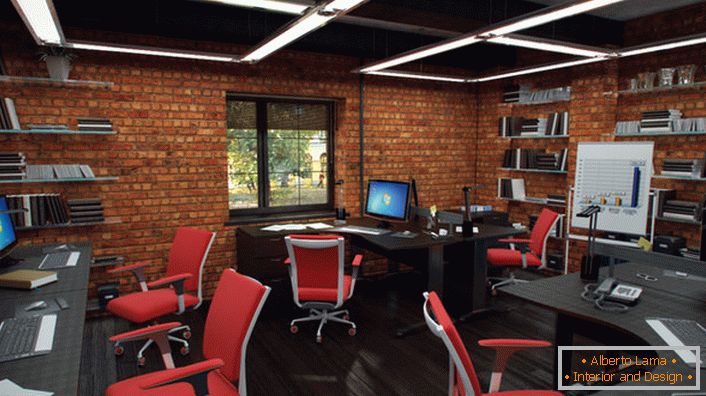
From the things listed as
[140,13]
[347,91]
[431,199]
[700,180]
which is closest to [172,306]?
[140,13]

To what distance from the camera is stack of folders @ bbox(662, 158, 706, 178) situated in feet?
15.8

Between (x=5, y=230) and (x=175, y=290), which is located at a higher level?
(x=5, y=230)

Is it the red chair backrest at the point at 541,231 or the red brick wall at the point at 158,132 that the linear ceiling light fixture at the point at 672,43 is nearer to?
the red chair backrest at the point at 541,231

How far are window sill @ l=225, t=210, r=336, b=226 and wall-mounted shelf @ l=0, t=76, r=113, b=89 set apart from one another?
1977mm

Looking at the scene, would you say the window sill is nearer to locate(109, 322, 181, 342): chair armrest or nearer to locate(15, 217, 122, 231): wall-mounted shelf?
locate(15, 217, 122, 231): wall-mounted shelf

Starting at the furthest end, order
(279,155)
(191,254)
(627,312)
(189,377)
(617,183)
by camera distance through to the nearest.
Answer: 1. (279,155)
2. (191,254)
3. (617,183)
4. (627,312)
5. (189,377)

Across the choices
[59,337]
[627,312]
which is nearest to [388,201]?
[627,312]

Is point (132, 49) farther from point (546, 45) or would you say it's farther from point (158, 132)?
point (546, 45)

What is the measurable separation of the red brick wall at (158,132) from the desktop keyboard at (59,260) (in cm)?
107

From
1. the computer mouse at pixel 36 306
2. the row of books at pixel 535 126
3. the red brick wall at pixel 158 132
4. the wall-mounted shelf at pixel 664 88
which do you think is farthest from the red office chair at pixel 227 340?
the row of books at pixel 535 126

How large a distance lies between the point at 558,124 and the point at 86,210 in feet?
19.2

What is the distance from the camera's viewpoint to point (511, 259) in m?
5.20

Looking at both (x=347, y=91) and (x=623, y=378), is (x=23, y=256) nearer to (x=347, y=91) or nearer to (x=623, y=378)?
(x=347, y=91)

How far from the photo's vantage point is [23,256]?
369 cm
